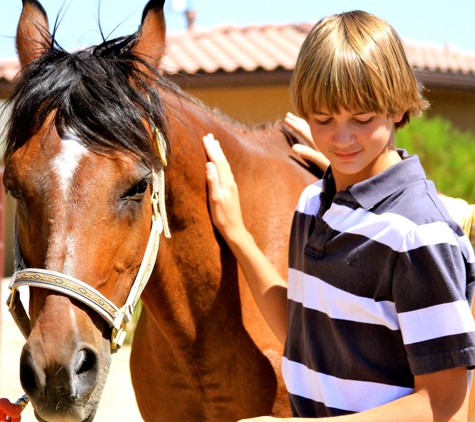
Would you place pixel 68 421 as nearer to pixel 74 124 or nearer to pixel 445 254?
pixel 74 124

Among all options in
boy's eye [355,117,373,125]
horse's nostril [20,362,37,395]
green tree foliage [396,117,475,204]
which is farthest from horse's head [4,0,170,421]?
green tree foliage [396,117,475,204]

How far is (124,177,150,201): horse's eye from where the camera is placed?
1927 mm

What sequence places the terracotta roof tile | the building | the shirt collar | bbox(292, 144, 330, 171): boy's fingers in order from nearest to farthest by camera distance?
1. the shirt collar
2. bbox(292, 144, 330, 171): boy's fingers
3. the building
4. the terracotta roof tile

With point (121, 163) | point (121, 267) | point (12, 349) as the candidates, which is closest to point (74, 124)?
point (121, 163)

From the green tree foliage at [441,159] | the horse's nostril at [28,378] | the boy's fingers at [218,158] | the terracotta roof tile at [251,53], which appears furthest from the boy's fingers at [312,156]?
the terracotta roof tile at [251,53]

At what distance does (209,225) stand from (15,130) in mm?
784

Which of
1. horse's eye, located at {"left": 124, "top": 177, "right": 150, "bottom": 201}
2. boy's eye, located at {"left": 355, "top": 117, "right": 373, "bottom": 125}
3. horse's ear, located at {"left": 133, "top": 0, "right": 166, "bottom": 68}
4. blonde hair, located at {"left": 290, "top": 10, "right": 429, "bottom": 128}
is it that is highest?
horse's ear, located at {"left": 133, "top": 0, "right": 166, "bottom": 68}

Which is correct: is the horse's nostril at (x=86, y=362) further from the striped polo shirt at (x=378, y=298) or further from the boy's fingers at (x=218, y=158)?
the boy's fingers at (x=218, y=158)

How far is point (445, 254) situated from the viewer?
157cm

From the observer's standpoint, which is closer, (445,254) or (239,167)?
(445,254)

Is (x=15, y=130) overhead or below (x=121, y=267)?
overhead

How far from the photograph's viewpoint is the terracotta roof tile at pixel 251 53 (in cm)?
1090

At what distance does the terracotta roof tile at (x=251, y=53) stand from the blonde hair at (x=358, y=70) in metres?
8.18

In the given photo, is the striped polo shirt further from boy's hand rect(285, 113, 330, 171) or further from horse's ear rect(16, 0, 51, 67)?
horse's ear rect(16, 0, 51, 67)
